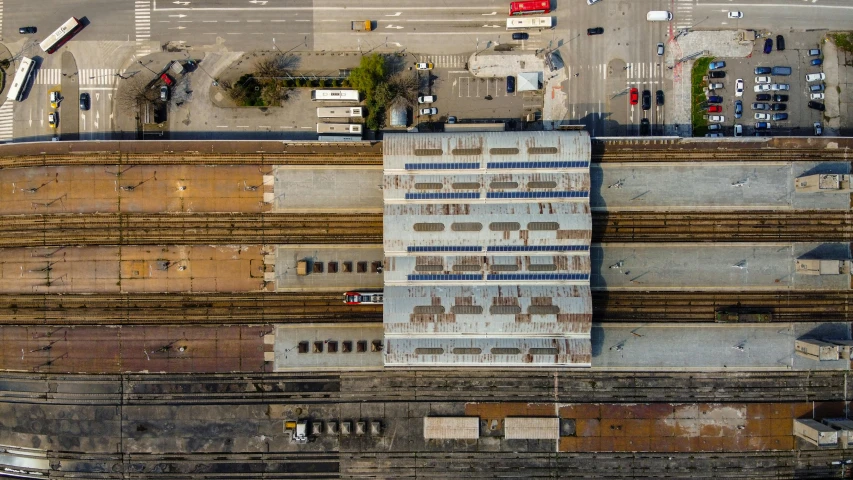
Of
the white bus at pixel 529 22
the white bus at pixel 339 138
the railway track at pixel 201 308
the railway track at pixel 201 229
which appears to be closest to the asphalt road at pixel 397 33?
the white bus at pixel 529 22

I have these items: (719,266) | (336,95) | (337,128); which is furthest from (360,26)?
(719,266)

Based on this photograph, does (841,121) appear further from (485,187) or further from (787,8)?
(485,187)

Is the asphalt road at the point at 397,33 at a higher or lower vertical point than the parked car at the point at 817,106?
higher

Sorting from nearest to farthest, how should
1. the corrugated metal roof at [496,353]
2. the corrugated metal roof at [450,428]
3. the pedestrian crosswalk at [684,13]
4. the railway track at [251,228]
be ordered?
the corrugated metal roof at [496,353] < the corrugated metal roof at [450,428] < the railway track at [251,228] < the pedestrian crosswalk at [684,13]

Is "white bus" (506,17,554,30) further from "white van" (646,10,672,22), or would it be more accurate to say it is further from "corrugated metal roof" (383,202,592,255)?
"corrugated metal roof" (383,202,592,255)

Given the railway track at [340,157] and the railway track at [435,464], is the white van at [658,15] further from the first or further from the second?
the railway track at [435,464]

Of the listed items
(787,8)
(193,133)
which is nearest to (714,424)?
(787,8)
